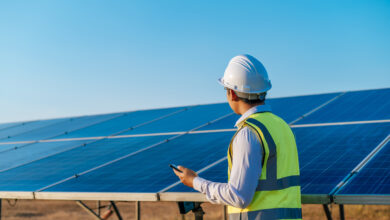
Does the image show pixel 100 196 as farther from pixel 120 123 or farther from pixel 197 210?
pixel 120 123

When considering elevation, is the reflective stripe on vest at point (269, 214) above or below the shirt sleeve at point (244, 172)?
below

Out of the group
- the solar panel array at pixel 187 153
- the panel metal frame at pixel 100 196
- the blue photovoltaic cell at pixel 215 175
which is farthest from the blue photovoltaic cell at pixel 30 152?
the blue photovoltaic cell at pixel 215 175

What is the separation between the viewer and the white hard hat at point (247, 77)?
11.2 ft

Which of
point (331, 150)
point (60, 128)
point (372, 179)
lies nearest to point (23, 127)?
point (60, 128)

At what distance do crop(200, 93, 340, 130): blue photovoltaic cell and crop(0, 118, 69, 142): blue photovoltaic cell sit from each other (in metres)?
7.81

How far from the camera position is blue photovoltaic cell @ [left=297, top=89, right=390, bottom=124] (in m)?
8.01

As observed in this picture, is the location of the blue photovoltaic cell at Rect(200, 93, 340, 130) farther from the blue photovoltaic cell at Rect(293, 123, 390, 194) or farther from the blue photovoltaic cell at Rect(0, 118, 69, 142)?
the blue photovoltaic cell at Rect(0, 118, 69, 142)

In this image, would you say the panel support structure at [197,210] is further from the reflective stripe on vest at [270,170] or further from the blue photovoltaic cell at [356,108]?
the reflective stripe on vest at [270,170]

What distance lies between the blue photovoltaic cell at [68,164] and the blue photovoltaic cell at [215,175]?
4.29 feet

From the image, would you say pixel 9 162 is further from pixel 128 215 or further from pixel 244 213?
pixel 128 215

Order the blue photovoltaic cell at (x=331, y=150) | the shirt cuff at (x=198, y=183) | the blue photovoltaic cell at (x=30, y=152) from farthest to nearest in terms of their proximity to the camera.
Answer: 1. the blue photovoltaic cell at (x=30, y=152)
2. the blue photovoltaic cell at (x=331, y=150)
3. the shirt cuff at (x=198, y=183)

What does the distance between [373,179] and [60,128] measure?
35.9ft

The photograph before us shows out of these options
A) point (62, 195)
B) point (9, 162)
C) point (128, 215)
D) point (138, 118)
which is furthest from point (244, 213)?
point (128, 215)

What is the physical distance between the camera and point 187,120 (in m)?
11.0
